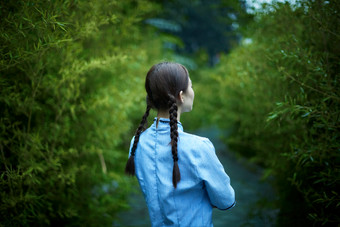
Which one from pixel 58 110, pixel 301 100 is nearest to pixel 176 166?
pixel 301 100

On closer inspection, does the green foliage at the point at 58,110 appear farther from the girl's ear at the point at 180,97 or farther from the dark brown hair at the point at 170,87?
the girl's ear at the point at 180,97

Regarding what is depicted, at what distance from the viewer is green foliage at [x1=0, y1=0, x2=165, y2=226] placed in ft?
6.81

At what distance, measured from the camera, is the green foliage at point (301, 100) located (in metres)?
2.21

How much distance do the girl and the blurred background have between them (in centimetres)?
92

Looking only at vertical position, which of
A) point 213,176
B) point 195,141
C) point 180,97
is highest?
point 180,97

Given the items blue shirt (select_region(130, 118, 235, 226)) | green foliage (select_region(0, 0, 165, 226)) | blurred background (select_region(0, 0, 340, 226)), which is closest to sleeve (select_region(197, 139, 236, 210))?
blue shirt (select_region(130, 118, 235, 226))

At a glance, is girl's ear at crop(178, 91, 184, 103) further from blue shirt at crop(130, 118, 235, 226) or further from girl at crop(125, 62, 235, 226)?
blue shirt at crop(130, 118, 235, 226)

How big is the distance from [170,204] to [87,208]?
6.98ft

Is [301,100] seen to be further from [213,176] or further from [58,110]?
[58,110]

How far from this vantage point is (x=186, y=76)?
1.54 m

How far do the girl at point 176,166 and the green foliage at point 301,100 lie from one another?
38.4 inches

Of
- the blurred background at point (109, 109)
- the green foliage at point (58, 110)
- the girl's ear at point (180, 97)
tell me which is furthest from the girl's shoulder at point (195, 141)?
the green foliage at point (58, 110)

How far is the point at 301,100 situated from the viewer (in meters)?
2.31

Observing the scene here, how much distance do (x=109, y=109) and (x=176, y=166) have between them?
2186mm
